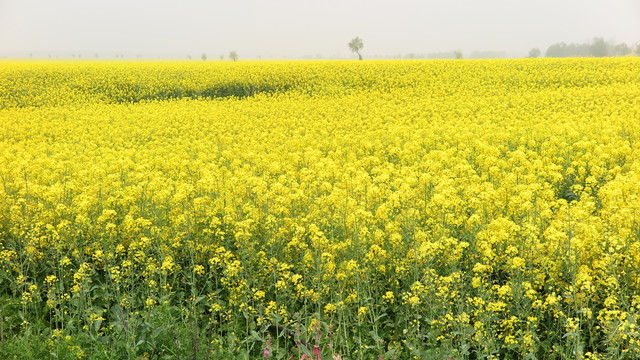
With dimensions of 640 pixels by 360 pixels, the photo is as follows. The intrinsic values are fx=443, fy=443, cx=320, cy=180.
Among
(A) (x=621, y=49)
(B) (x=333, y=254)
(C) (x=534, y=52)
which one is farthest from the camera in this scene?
(C) (x=534, y=52)

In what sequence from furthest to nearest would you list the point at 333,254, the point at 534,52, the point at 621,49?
the point at 534,52, the point at 621,49, the point at 333,254

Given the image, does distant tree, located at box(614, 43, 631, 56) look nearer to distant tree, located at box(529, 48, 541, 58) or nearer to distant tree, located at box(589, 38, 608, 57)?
distant tree, located at box(589, 38, 608, 57)

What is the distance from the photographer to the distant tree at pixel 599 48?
12412 centimetres

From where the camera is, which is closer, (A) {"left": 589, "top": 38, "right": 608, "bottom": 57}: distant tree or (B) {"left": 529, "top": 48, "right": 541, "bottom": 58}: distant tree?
(A) {"left": 589, "top": 38, "right": 608, "bottom": 57}: distant tree

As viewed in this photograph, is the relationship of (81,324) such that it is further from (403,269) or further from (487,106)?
(487,106)

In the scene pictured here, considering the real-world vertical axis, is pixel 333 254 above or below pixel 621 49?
below

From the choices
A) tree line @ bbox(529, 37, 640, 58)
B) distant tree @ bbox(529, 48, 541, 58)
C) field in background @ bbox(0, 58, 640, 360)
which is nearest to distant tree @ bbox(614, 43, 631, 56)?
tree line @ bbox(529, 37, 640, 58)

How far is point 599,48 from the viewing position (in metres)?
125

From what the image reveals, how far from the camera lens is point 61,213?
6328 millimetres

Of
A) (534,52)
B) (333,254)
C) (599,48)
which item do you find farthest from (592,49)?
(333,254)

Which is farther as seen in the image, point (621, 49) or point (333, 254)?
point (621, 49)

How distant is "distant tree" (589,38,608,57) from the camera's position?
124m

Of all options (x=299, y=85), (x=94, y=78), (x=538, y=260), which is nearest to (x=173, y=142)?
(x=538, y=260)

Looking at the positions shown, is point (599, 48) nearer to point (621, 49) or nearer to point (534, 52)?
point (621, 49)
